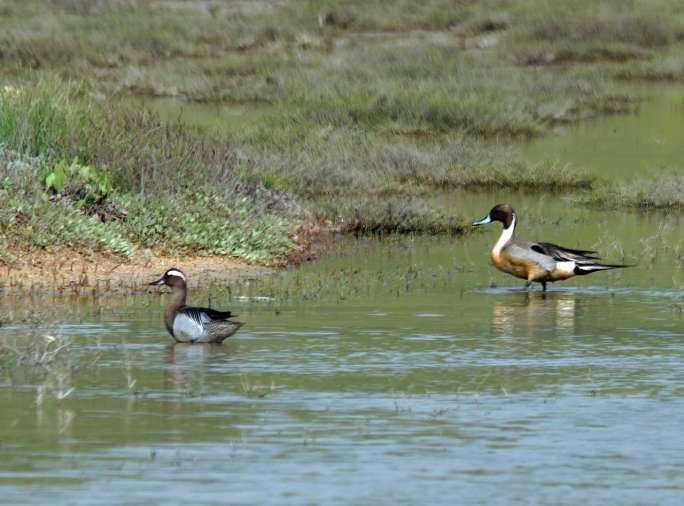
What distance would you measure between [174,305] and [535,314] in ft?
12.6

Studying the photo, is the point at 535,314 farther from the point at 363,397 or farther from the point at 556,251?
the point at 363,397

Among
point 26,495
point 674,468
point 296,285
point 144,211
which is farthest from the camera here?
point 144,211

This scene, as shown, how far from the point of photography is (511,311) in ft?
54.6

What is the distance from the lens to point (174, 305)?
46.6 ft

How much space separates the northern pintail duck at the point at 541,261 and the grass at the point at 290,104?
2.83m

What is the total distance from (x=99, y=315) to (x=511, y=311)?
378 cm

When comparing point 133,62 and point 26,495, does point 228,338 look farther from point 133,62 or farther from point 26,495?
point 133,62

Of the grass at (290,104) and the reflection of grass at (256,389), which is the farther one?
the grass at (290,104)

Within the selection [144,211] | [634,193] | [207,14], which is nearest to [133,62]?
[207,14]

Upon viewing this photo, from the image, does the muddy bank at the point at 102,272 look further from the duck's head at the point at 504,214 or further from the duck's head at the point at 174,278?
the duck's head at the point at 504,214

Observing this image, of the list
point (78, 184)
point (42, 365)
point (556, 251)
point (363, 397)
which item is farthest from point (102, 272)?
point (363, 397)

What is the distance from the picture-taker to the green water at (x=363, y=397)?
9430mm

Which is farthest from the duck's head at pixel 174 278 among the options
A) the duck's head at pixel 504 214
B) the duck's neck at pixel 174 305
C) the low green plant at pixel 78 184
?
the duck's head at pixel 504 214

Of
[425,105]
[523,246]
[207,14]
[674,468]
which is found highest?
[207,14]
